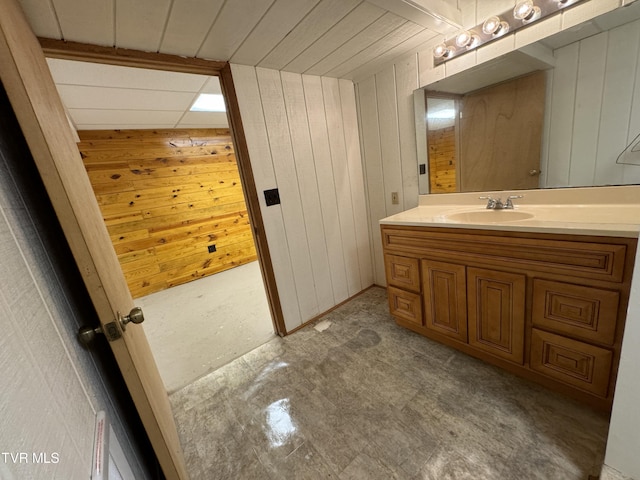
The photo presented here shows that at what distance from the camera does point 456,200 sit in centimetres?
190

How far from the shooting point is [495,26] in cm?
145

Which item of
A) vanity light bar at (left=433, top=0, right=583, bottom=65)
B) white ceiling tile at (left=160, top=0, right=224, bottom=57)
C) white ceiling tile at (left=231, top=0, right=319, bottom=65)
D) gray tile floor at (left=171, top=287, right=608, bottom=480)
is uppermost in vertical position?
white ceiling tile at (left=160, top=0, right=224, bottom=57)

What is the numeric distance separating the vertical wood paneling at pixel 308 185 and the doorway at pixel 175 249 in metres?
0.59

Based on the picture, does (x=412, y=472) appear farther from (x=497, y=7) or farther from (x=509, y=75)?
(x=497, y=7)

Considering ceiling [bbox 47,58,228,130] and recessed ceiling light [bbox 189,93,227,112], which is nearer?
ceiling [bbox 47,58,228,130]

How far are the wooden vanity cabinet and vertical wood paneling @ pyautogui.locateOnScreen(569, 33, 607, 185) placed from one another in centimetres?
57

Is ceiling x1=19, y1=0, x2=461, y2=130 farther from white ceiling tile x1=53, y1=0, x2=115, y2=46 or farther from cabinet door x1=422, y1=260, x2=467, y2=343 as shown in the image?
cabinet door x1=422, y1=260, x2=467, y2=343

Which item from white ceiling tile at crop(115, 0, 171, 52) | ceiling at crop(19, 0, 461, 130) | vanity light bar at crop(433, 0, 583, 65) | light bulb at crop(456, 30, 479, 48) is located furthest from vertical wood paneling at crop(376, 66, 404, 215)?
white ceiling tile at crop(115, 0, 171, 52)

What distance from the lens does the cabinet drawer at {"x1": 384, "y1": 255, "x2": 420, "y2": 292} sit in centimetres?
172

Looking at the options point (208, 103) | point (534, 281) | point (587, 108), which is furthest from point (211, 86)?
point (534, 281)

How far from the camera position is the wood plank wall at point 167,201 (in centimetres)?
321

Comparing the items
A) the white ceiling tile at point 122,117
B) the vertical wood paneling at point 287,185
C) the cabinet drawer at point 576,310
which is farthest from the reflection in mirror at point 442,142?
the white ceiling tile at point 122,117

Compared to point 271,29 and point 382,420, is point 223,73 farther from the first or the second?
point 382,420

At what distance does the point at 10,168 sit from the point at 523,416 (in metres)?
2.09
